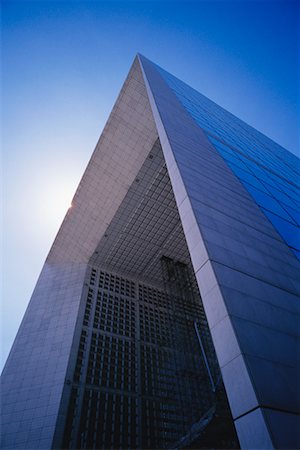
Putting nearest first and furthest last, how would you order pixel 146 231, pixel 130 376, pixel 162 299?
pixel 130 376
pixel 146 231
pixel 162 299

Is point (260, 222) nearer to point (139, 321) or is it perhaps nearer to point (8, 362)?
point (139, 321)

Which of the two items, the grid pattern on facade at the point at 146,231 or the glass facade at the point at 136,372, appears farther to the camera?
the grid pattern on facade at the point at 146,231

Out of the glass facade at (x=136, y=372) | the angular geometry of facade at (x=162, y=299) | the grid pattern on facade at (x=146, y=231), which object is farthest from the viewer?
the grid pattern on facade at (x=146, y=231)

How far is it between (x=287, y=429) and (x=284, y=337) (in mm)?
1568

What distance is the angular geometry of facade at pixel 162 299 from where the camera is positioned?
4.52 metres

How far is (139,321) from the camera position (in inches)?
800

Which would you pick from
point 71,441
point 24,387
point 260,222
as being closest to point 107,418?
point 71,441

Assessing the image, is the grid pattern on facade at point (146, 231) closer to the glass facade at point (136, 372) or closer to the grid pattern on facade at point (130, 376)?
the glass facade at point (136, 372)

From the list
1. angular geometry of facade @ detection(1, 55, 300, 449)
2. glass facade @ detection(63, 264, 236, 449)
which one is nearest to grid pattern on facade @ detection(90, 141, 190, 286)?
angular geometry of facade @ detection(1, 55, 300, 449)

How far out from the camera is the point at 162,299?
77.6 feet

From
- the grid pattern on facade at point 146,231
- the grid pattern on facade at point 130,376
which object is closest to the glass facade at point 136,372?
the grid pattern on facade at point 130,376

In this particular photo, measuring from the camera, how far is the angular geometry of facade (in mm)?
4518

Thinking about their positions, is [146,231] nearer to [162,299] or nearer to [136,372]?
[162,299]

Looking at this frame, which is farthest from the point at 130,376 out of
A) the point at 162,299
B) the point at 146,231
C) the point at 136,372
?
the point at 146,231
